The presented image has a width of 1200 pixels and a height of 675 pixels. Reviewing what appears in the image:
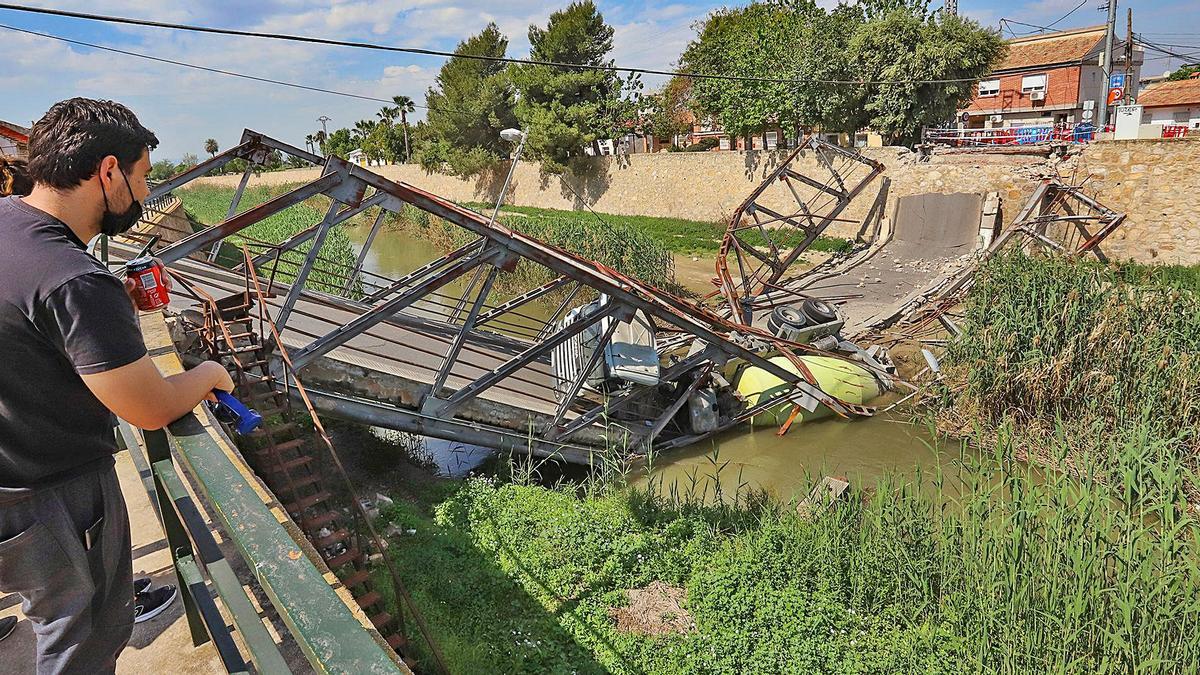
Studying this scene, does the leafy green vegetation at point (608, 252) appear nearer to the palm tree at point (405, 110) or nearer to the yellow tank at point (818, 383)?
the yellow tank at point (818, 383)

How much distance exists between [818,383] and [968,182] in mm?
9979

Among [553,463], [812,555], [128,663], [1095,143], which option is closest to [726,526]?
[812,555]

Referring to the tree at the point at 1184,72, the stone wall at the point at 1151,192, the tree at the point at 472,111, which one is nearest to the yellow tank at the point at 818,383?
the stone wall at the point at 1151,192

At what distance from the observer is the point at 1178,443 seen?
7.03m

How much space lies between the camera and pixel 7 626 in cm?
251

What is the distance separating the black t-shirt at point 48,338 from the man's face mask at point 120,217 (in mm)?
138

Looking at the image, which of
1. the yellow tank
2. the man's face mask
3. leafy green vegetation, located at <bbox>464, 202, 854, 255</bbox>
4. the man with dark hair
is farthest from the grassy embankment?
leafy green vegetation, located at <bbox>464, 202, 854, 255</bbox>

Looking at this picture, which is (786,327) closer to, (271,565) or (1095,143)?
(1095,143)

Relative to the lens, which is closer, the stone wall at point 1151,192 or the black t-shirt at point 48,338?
the black t-shirt at point 48,338

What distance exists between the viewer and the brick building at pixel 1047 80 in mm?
34375

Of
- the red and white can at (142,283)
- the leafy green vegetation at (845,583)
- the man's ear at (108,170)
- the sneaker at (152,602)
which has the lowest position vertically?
the leafy green vegetation at (845,583)

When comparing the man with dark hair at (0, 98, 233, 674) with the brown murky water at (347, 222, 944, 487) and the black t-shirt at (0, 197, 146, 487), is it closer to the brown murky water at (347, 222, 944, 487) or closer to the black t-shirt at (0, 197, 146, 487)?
the black t-shirt at (0, 197, 146, 487)

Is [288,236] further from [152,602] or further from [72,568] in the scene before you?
[72,568]

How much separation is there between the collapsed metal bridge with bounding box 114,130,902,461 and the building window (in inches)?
1395
